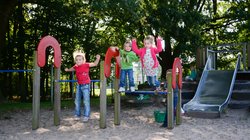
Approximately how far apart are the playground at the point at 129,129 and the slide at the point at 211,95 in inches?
11.6

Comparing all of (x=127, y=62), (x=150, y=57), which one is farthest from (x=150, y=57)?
(x=127, y=62)

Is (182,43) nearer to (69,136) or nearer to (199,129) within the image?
(199,129)

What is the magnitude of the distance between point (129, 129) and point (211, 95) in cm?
424

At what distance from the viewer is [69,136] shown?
6043mm

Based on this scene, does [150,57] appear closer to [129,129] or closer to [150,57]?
[150,57]

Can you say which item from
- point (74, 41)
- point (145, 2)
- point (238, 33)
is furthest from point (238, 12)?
point (74, 41)

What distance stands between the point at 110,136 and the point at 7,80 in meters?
14.6

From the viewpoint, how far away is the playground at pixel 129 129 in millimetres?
6022

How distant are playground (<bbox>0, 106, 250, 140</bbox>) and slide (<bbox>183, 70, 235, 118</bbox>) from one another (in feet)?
0.97

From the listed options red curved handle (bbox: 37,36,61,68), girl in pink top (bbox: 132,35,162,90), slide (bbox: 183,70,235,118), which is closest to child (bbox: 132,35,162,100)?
girl in pink top (bbox: 132,35,162,90)

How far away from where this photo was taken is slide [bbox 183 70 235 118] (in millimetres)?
8562

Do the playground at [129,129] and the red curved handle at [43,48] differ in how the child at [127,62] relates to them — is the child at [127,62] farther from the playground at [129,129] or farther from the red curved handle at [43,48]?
the red curved handle at [43,48]

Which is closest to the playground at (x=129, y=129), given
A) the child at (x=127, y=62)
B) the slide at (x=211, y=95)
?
the slide at (x=211, y=95)

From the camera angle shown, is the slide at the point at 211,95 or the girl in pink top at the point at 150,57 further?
the slide at the point at 211,95
